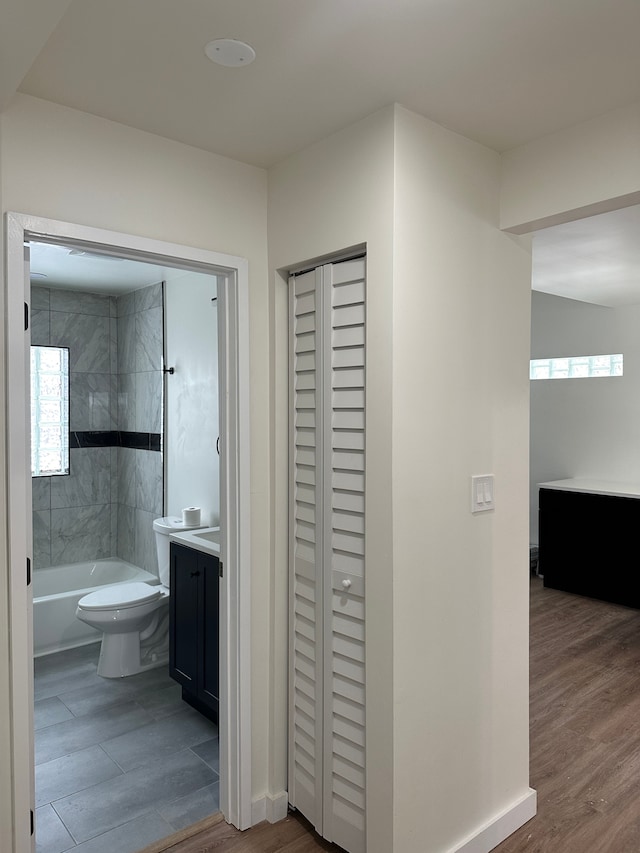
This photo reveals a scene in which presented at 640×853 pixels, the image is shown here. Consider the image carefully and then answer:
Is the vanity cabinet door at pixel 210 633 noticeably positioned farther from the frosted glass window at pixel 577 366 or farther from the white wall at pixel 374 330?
the frosted glass window at pixel 577 366

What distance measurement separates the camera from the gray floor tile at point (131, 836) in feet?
7.36

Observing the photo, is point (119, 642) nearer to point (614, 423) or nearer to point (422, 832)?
point (422, 832)

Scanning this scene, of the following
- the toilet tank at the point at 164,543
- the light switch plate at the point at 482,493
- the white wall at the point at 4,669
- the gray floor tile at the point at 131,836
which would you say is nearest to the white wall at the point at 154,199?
the white wall at the point at 4,669

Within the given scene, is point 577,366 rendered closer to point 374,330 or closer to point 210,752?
point 374,330

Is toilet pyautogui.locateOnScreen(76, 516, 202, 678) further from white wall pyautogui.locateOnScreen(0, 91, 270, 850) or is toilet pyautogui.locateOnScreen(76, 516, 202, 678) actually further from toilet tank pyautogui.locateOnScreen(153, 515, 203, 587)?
white wall pyautogui.locateOnScreen(0, 91, 270, 850)

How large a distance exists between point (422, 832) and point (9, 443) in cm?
174

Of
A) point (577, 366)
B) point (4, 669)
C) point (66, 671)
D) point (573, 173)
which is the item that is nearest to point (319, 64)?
point (573, 173)

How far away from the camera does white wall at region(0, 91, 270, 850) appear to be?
1.82 meters

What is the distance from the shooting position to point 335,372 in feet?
7.00

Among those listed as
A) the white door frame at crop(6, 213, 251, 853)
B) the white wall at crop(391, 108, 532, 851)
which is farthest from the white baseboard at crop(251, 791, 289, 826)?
the white wall at crop(391, 108, 532, 851)

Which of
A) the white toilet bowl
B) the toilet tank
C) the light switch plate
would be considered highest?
the light switch plate

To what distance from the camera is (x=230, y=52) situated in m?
1.58

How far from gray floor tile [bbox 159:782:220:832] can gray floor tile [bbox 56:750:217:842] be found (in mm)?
35

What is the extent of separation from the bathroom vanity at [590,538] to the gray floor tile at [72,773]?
4.08 m
